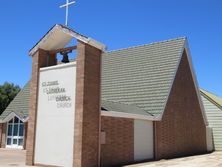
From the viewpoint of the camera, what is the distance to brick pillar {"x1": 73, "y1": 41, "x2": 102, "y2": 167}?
1413 centimetres

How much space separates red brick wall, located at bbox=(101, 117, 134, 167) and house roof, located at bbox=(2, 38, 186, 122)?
1.51 meters

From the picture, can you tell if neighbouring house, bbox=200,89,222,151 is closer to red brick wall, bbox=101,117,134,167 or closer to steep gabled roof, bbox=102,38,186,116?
steep gabled roof, bbox=102,38,186,116

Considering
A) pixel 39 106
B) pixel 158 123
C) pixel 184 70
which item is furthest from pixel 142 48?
pixel 39 106

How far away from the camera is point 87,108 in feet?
47.6

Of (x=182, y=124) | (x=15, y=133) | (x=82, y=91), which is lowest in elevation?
(x=15, y=133)

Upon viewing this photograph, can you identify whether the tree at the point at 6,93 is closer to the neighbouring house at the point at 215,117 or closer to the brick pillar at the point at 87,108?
the neighbouring house at the point at 215,117

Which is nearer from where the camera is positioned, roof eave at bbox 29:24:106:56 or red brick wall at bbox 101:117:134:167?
roof eave at bbox 29:24:106:56

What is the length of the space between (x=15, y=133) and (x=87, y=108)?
48.1ft

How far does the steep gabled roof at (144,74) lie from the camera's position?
21453 millimetres

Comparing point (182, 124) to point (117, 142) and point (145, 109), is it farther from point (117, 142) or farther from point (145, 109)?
point (117, 142)

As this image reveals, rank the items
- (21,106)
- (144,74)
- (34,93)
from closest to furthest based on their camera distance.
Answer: (34,93) → (144,74) → (21,106)

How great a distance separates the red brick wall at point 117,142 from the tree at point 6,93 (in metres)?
36.2

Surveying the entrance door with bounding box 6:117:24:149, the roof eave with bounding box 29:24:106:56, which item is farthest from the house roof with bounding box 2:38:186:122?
the roof eave with bounding box 29:24:106:56

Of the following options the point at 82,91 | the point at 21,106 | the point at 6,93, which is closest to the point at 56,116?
the point at 82,91
